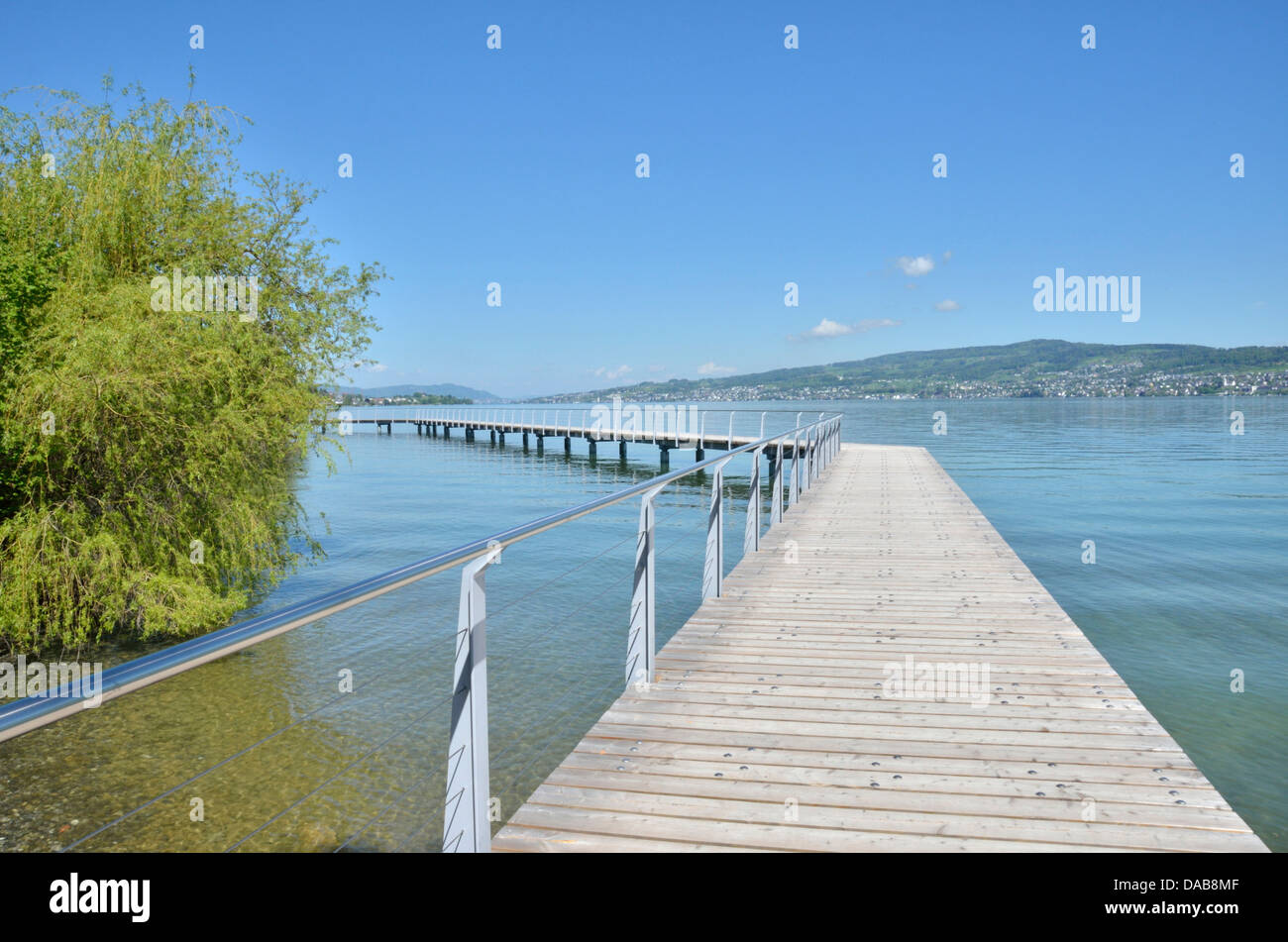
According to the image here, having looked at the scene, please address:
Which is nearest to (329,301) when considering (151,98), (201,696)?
(151,98)

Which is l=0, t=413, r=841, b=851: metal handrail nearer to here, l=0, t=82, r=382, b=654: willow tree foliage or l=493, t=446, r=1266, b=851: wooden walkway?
l=493, t=446, r=1266, b=851: wooden walkway

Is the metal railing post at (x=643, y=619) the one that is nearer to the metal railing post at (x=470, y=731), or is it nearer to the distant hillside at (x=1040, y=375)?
the metal railing post at (x=470, y=731)

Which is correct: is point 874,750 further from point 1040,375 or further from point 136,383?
point 1040,375

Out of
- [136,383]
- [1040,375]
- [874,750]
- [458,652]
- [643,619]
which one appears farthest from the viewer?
[1040,375]

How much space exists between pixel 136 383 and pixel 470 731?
721cm

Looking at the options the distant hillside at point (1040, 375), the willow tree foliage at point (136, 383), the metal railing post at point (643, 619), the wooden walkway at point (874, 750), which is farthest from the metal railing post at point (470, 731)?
the distant hillside at point (1040, 375)

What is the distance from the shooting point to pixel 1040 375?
551ft

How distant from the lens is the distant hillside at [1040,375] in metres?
146

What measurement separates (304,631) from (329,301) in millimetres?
4842

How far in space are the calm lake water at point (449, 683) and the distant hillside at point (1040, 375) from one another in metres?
131

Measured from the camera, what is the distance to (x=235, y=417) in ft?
29.3

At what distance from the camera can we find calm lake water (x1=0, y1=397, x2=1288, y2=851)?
17.8ft

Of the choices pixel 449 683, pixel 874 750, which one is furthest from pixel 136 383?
pixel 874 750

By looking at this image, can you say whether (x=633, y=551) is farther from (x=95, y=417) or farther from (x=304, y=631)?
(x=95, y=417)
